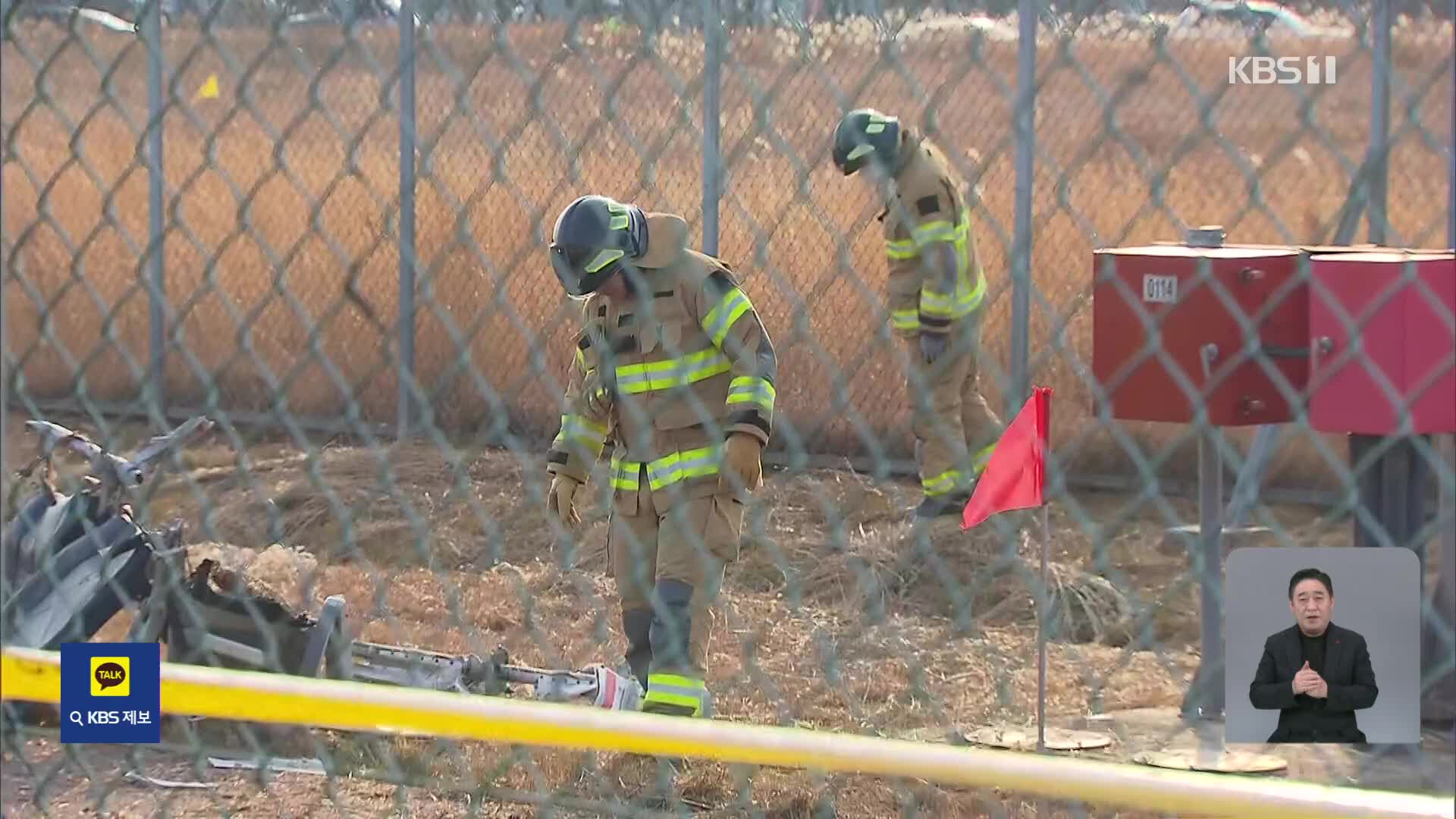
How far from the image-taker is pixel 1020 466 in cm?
278

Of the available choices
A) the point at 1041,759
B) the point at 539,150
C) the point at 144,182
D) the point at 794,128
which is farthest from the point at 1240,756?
the point at 144,182

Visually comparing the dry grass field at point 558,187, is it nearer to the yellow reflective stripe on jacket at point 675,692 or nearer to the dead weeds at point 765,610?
the dead weeds at point 765,610

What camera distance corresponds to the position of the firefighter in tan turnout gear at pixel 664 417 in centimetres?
472

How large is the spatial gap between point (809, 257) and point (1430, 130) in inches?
183

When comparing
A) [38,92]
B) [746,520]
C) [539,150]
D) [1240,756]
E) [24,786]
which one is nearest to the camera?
[38,92]

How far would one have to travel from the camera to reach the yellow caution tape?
6.56 ft

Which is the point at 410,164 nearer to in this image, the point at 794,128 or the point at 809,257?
the point at 809,257

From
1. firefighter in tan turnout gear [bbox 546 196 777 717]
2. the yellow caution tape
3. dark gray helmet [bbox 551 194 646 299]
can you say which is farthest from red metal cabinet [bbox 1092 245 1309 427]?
dark gray helmet [bbox 551 194 646 299]

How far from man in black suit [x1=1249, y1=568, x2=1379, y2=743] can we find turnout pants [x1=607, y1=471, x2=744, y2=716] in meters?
2.55

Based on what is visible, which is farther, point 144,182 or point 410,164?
point 144,182

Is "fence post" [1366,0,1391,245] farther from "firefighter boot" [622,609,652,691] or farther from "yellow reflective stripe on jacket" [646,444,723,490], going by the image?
"firefighter boot" [622,609,652,691]

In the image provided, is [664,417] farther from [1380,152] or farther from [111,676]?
[1380,152]

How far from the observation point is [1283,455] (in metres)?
7.80

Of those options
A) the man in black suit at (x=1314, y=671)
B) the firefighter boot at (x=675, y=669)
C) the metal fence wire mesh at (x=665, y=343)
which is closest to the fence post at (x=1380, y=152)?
the metal fence wire mesh at (x=665, y=343)
